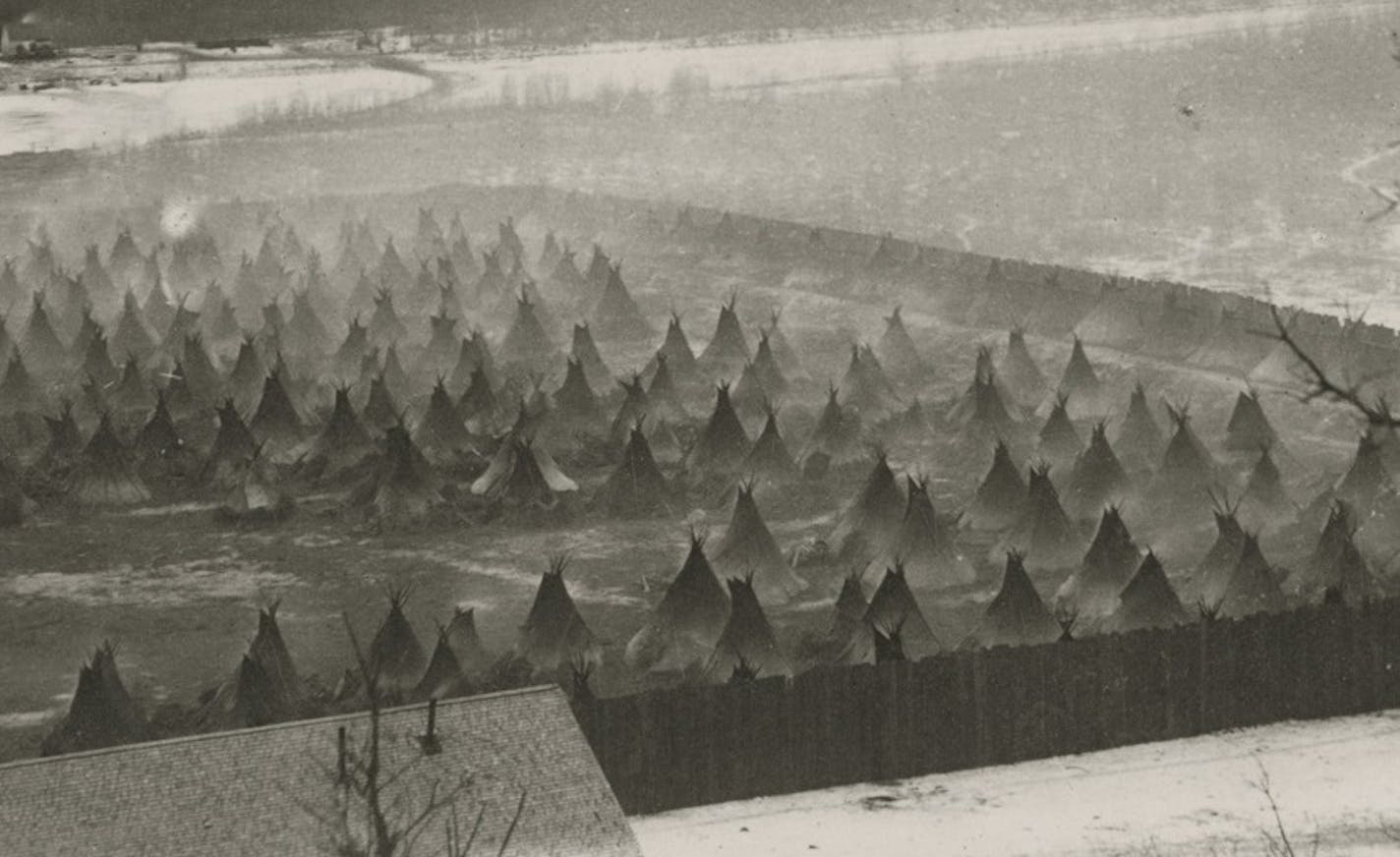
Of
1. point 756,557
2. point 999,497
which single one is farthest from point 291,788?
point 999,497

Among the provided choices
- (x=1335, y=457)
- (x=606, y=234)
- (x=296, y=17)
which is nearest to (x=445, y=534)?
(x=1335, y=457)

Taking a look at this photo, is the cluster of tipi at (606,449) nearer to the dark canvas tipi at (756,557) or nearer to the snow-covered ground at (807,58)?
the dark canvas tipi at (756,557)

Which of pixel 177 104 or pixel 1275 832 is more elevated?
pixel 1275 832

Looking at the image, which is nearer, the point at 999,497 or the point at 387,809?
the point at 387,809

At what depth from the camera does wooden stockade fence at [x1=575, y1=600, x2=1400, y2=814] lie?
18.5 m

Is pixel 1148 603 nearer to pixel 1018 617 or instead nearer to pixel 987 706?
pixel 1018 617

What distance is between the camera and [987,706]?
1945 centimetres

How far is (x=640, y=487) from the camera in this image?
2858 centimetres

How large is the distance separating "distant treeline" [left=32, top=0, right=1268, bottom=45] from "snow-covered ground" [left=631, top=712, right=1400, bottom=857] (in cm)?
5644

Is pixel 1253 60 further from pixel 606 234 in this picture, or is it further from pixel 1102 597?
pixel 1102 597

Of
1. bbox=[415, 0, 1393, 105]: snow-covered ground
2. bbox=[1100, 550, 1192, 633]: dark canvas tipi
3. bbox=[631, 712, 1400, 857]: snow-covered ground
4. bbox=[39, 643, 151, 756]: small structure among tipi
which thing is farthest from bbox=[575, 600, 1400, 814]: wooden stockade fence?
bbox=[415, 0, 1393, 105]: snow-covered ground

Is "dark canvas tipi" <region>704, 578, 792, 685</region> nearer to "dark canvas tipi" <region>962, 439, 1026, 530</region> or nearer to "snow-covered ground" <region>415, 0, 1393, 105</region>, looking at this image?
"dark canvas tipi" <region>962, 439, 1026, 530</region>

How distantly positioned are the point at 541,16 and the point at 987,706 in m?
61.5

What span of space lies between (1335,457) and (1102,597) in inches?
328
